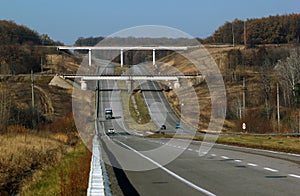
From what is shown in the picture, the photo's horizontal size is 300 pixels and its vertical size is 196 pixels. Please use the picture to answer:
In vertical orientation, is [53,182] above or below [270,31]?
below

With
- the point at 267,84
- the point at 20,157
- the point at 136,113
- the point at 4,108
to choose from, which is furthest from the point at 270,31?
the point at 20,157

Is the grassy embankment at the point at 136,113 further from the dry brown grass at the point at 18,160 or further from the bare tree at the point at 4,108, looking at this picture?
the dry brown grass at the point at 18,160

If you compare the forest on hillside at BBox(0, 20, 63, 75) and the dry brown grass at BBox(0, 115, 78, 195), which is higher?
the forest on hillside at BBox(0, 20, 63, 75)

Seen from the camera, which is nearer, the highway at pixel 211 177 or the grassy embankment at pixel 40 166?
the highway at pixel 211 177

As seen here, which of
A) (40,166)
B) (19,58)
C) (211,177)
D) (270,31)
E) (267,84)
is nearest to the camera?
(211,177)

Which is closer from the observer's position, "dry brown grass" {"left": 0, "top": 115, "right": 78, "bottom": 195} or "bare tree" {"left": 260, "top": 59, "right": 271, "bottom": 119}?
"dry brown grass" {"left": 0, "top": 115, "right": 78, "bottom": 195}

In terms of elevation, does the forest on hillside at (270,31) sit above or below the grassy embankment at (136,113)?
above

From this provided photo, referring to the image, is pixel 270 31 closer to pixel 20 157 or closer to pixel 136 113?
pixel 136 113

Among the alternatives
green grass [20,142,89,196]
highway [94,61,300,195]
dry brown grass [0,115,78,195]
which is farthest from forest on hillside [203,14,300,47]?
green grass [20,142,89,196]

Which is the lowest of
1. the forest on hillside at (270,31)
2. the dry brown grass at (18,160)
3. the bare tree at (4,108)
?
the dry brown grass at (18,160)

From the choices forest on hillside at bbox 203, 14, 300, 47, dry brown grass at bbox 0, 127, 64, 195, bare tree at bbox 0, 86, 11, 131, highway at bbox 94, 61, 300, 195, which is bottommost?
dry brown grass at bbox 0, 127, 64, 195

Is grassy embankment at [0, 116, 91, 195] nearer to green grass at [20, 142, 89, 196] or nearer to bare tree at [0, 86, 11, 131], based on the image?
green grass at [20, 142, 89, 196]

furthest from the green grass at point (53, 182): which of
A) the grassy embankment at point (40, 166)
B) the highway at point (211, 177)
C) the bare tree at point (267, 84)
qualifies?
the bare tree at point (267, 84)

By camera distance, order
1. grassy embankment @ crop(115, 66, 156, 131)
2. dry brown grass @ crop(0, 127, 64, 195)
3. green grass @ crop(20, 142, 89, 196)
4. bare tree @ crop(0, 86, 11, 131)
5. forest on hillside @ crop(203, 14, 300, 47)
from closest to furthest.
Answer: green grass @ crop(20, 142, 89, 196) < dry brown grass @ crop(0, 127, 64, 195) < bare tree @ crop(0, 86, 11, 131) < grassy embankment @ crop(115, 66, 156, 131) < forest on hillside @ crop(203, 14, 300, 47)
